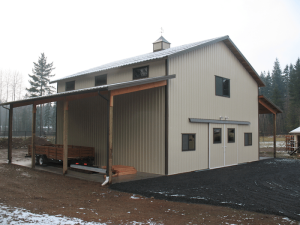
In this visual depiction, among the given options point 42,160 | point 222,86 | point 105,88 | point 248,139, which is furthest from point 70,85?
point 248,139

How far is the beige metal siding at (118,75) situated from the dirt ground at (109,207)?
5567 millimetres

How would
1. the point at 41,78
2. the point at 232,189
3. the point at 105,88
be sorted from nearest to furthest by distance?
the point at 232,189
the point at 105,88
the point at 41,78

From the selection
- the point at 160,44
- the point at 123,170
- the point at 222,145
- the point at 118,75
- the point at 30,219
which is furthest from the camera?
the point at 160,44

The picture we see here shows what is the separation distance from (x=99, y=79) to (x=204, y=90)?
585cm

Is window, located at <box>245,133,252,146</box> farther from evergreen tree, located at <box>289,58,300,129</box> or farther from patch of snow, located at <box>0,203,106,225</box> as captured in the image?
evergreen tree, located at <box>289,58,300,129</box>

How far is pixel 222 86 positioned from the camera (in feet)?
48.4

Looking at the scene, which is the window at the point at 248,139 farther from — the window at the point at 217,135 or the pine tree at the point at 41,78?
the pine tree at the point at 41,78

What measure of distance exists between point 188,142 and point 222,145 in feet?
9.69

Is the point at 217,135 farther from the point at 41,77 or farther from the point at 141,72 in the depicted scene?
the point at 41,77

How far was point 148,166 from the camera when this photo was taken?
11547 mm

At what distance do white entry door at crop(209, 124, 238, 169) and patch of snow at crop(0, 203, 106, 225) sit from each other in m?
9.26

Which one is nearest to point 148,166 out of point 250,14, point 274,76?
point 250,14

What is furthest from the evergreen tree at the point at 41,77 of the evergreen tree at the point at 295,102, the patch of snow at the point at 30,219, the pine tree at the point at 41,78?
the evergreen tree at the point at 295,102

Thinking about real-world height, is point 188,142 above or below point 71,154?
above
